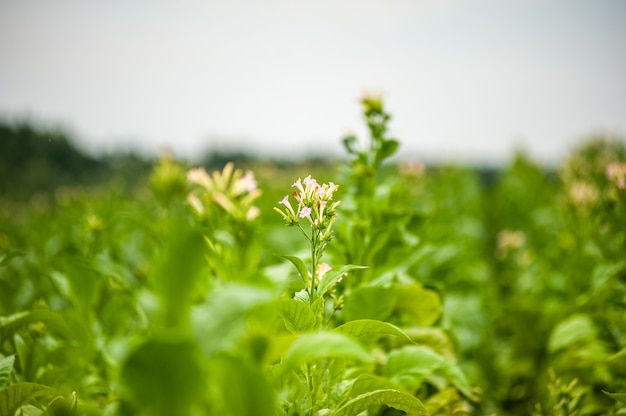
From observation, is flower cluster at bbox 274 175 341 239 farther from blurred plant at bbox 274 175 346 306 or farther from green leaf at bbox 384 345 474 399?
green leaf at bbox 384 345 474 399

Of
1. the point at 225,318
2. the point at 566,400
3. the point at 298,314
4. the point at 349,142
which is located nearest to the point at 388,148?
the point at 349,142

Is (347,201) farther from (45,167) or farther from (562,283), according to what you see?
(45,167)

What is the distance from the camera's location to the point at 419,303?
2.12 meters

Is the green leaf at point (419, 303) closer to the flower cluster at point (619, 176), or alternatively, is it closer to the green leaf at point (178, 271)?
the green leaf at point (178, 271)

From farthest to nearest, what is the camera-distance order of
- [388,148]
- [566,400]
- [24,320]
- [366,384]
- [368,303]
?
[388,148], [566,400], [368,303], [24,320], [366,384]

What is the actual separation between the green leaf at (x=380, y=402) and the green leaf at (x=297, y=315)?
24cm

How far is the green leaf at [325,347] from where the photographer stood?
2.68 feet

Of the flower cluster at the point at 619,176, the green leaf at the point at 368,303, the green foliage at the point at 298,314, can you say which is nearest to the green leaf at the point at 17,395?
the green foliage at the point at 298,314

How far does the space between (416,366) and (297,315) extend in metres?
0.67

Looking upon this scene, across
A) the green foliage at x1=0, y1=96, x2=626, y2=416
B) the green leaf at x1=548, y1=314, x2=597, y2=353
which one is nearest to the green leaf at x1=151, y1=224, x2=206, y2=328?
the green foliage at x1=0, y1=96, x2=626, y2=416

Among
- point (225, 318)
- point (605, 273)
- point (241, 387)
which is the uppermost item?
point (605, 273)

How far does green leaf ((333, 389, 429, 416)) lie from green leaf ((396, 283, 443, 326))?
0.79 meters

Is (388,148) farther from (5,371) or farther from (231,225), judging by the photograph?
(5,371)

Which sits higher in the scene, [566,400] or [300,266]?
[300,266]
